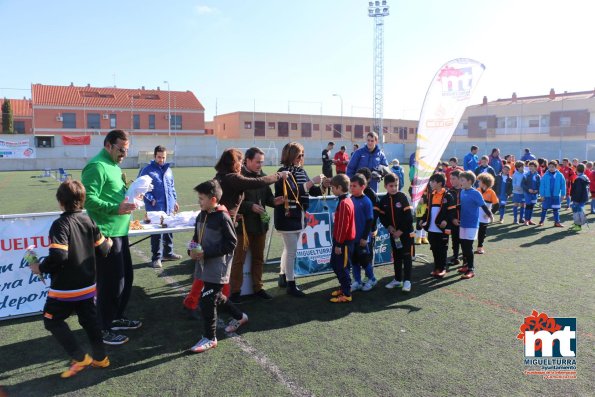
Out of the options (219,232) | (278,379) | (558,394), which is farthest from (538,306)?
(219,232)

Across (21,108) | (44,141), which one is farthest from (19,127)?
(44,141)

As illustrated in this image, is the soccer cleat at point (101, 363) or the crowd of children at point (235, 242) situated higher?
the crowd of children at point (235, 242)

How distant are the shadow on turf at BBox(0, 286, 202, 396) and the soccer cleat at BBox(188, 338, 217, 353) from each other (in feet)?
0.39

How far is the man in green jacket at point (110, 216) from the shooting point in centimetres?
399

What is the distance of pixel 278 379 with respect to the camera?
3582 millimetres

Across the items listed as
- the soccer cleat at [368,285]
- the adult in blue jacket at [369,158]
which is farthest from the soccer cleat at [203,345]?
the adult in blue jacket at [369,158]

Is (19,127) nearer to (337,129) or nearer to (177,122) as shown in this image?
(177,122)

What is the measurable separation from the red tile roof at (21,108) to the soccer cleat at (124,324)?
220ft

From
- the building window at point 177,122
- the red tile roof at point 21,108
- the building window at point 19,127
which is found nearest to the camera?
the building window at point 177,122

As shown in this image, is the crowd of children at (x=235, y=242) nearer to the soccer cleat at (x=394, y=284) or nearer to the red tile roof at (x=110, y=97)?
the soccer cleat at (x=394, y=284)

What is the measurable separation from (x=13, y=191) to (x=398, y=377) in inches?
775

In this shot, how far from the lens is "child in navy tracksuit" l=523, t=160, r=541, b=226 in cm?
1123

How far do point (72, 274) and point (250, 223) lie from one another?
2213mm

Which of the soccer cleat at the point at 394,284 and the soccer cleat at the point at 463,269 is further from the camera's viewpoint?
the soccer cleat at the point at 463,269
